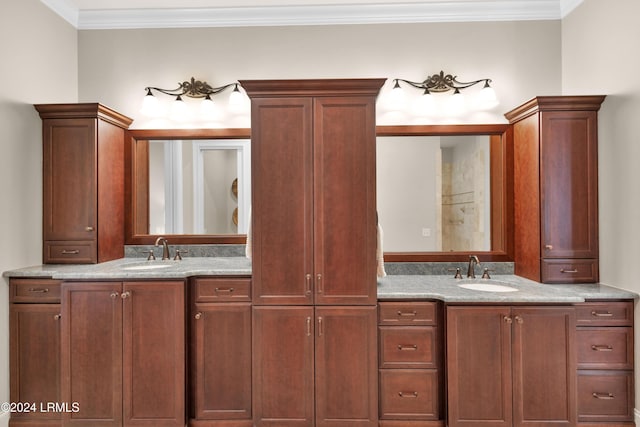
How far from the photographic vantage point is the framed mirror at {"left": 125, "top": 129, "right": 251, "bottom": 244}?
2.92 meters

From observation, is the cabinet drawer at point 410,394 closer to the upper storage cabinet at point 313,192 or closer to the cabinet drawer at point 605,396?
the upper storage cabinet at point 313,192

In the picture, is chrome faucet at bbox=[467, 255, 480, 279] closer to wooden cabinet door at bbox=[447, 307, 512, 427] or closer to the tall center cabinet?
wooden cabinet door at bbox=[447, 307, 512, 427]

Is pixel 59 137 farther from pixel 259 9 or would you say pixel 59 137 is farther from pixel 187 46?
pixel 259 9

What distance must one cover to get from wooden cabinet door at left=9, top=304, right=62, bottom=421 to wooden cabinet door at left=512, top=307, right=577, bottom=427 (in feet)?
9.15

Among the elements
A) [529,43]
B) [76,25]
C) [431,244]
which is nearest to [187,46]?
[76,25]

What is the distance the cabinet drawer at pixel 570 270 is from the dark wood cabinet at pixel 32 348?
126 inches

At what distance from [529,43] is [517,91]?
37 cm

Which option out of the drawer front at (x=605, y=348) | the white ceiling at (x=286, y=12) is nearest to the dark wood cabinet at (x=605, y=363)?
the drawer front at (x=605, y=348)

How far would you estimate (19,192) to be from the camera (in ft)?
8.16

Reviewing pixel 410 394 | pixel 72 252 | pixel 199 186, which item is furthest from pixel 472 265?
pixel 72 252

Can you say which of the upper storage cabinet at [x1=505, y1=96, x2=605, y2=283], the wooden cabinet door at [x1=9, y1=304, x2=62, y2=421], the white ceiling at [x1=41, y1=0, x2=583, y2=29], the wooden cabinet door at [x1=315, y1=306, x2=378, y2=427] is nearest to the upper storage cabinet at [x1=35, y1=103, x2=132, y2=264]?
the wooden cabinet door at [x1=9, y1=304, x2=62, y2=421]

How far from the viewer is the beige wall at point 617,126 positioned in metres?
2.23

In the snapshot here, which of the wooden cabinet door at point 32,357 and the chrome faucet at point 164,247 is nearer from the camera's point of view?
the wooden cabinet door at point 32,357

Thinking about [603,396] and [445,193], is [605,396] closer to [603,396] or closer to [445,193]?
[603,396]
